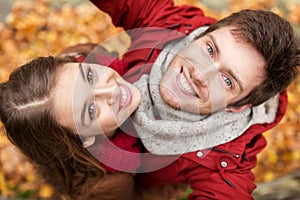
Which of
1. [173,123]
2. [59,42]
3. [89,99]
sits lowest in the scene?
[59,42]

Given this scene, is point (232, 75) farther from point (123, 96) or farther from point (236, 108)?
point (123, 96)

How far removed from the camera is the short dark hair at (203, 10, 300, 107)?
1442mm

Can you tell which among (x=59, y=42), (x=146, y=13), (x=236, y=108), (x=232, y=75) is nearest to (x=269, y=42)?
(x=232, y=75)

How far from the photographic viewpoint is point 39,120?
1411 mm

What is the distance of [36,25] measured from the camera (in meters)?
2.27

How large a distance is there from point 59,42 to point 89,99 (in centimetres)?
95

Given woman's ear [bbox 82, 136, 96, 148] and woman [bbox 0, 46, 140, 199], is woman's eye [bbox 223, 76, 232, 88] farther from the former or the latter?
woman's ear [bbox 82, 136, 96, 148]

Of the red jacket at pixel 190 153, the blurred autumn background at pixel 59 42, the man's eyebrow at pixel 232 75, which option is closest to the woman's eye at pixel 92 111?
the red jacket at pixel 190 153

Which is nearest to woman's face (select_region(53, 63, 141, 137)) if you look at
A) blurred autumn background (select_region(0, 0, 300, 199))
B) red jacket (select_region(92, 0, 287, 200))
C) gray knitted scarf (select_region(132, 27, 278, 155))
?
gray knitted scarf (select_region(132, 27, 278, 155))

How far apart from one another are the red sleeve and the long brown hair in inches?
13.8

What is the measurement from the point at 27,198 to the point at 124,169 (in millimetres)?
660

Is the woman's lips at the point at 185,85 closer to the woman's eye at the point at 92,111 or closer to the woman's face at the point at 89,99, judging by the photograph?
the woman's face at the point at 89,99

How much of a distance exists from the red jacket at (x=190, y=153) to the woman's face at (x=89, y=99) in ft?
0.86

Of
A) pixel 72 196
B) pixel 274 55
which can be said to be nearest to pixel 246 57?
pixel 274 55
